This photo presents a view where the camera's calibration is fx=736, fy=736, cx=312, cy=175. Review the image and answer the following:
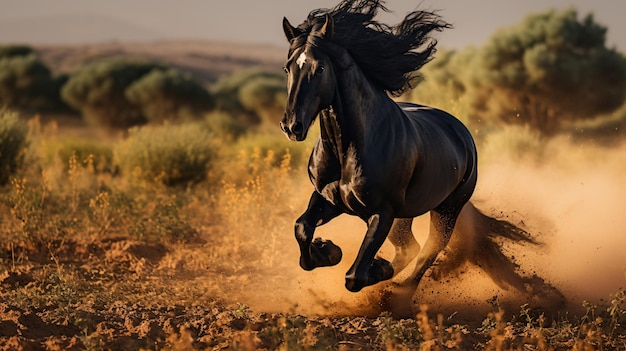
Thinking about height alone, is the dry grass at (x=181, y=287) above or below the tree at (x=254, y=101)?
below

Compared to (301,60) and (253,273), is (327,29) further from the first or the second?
(253,273)

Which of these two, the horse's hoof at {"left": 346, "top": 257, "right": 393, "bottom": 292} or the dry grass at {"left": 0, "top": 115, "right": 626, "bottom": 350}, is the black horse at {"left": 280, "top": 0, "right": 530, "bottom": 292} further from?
the dry grass at {"left": 0, "top": 115, "right": 626, "bottom": 350}

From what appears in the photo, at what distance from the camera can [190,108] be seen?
35.5m

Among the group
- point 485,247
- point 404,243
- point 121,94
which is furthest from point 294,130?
point 121,94

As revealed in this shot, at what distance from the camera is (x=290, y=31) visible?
16.0 feet

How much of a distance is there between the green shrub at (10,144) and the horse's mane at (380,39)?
7645mm

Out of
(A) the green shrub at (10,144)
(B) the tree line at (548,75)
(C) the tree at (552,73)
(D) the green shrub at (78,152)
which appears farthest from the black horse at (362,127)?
(C) the tree at (552,73)

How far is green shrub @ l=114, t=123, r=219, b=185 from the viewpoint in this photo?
12.4 meters

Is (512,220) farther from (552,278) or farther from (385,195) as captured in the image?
(385,195)

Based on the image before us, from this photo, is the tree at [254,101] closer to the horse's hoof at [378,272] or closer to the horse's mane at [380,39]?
the horse's mane at [380,39]

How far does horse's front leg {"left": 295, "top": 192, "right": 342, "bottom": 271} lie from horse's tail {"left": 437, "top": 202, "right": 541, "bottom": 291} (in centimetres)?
177

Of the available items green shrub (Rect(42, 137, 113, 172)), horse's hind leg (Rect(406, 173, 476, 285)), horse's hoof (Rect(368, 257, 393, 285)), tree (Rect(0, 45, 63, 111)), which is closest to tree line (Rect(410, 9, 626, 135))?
green shrub (Rect(42, 137, 113, 172))

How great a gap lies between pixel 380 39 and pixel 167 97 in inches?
1219

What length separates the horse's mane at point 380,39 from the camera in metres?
5.01
